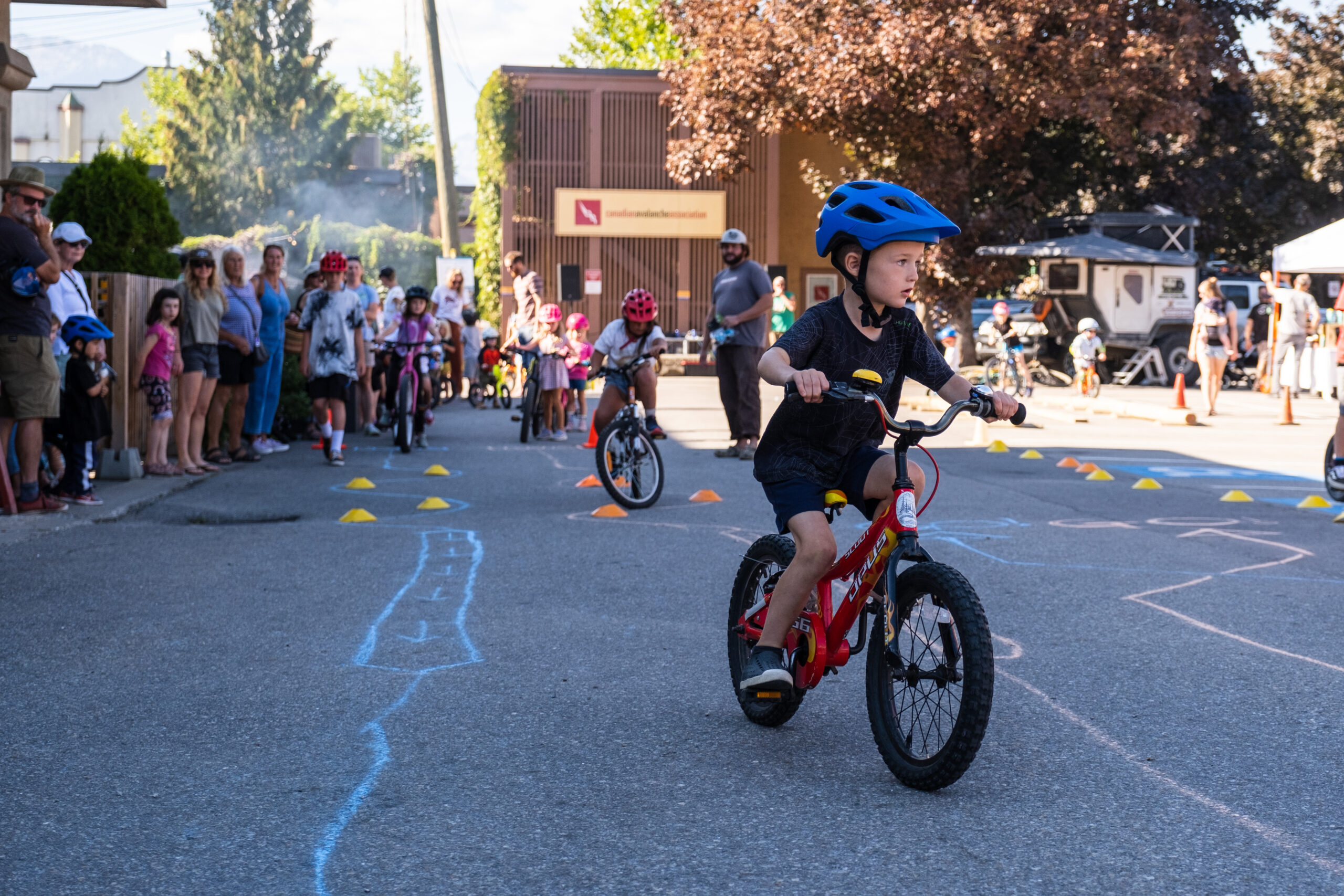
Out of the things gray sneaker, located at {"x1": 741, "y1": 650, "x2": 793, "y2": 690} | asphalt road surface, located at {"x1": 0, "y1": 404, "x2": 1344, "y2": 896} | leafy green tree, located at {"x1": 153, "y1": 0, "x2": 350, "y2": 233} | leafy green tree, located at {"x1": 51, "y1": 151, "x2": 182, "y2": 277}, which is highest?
leafy green tree, located at {"x1": 153, "y1": 0, "x2": 350, "y2": 233}

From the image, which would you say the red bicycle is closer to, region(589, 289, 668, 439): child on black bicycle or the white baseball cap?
region(589, 289, 668, 439): child on black bicycle

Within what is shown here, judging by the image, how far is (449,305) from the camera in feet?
71.6

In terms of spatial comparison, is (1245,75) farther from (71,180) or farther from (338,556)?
(338,556)

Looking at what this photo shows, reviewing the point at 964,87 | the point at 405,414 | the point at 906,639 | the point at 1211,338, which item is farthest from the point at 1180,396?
the point at 906,639

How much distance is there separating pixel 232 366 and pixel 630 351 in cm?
374

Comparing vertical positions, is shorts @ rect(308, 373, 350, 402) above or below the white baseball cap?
below

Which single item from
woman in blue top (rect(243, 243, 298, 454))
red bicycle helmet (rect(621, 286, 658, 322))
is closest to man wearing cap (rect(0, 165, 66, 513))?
red bicycle helmet (rect(621, 286, 658, 322))

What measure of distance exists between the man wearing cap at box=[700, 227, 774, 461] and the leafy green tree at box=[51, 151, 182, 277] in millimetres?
5004

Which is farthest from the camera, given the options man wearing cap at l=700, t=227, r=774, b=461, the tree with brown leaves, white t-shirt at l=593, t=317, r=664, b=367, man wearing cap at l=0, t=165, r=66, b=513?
the tree with brown leaves

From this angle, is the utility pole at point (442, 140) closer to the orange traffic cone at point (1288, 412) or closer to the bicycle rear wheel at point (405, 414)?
the bicycle rear wheel at point (405, 414)

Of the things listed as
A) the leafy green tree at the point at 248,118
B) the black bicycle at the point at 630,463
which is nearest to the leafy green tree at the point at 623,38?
the leafy green tree at the point at 248,118

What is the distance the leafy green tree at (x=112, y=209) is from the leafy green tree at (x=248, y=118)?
5888 centimetres

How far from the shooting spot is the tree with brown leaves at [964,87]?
28266 mm

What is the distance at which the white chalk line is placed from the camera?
148 inches
